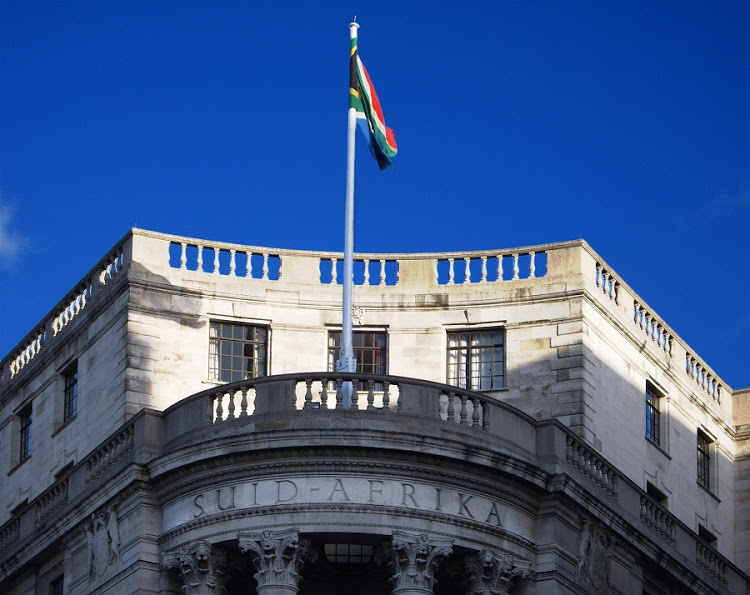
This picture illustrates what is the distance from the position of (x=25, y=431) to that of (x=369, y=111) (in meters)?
13.8

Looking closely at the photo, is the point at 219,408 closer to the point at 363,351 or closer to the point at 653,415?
the point at 363,351

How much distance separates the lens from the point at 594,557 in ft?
162

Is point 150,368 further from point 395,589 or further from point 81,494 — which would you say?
point 395,589

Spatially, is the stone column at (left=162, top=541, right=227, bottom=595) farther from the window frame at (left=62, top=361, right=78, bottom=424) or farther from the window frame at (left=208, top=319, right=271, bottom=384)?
the window frame at (left=62, top=361, right=78, bottom=424)

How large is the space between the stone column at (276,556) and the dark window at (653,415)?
14762mm

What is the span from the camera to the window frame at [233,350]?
5456 cm

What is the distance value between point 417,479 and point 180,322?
1029 cm

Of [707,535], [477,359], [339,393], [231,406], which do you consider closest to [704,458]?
[707,535]

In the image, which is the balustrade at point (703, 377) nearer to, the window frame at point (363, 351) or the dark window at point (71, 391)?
the window frame at point (363, 351)

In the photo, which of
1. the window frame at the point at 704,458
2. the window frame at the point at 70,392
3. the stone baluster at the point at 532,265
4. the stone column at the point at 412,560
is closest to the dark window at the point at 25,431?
the window frame at the point at 70,392

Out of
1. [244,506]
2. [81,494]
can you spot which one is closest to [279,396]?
[244,506]

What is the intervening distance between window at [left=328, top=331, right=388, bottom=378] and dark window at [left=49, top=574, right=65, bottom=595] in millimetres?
8942

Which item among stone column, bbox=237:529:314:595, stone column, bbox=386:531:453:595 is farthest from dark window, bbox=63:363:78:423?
stone column, bbox=386:531:453:595

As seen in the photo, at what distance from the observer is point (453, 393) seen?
4788 cm
